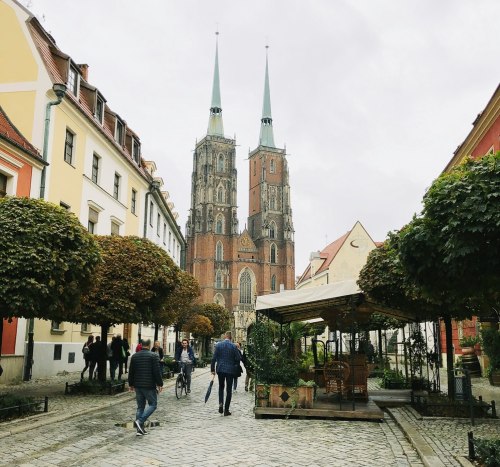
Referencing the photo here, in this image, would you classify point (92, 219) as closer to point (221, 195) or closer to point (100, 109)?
point (100, 109)

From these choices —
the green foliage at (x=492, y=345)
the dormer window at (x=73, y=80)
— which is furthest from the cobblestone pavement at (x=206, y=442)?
the dormer window at (x=73, y=80)

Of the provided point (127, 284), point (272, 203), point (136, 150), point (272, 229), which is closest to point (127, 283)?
point (127, 284)

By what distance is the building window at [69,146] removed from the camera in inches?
858

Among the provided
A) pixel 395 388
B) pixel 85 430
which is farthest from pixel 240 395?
pixel 85 430

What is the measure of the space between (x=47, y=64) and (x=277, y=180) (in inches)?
3312

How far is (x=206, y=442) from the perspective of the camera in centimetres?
863

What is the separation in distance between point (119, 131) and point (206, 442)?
22.7 meters

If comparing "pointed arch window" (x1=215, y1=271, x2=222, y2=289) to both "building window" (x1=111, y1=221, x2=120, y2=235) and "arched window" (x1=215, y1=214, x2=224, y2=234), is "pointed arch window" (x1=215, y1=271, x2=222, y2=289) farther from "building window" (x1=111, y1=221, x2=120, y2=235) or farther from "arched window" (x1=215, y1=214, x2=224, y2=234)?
"building window" (x1=111, y1=221, x2=120, y2=235)

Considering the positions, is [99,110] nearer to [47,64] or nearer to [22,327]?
[47,64]

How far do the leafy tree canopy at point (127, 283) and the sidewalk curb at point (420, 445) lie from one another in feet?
25.9

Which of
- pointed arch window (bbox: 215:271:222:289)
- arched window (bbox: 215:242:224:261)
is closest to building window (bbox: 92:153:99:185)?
pointed arch window (bbox: 215:271:222:289)

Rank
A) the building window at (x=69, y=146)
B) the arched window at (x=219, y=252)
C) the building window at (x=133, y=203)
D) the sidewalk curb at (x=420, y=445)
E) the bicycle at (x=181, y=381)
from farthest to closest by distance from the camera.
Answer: the arched window at (x=219, y=252) → the building window at (x=133, y=203) → the building window at (x=69, y=146) → the bicycle at (x=181, y=381) → the sidewalk curb at (x=420, y=445)

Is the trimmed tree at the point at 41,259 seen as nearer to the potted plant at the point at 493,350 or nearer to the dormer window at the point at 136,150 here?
the potted plant at the point at 493,350

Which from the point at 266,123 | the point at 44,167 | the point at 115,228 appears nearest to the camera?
the point at 44,167
